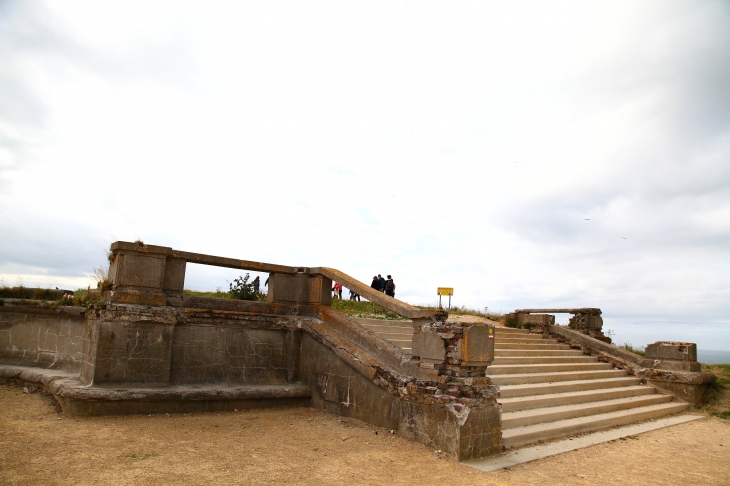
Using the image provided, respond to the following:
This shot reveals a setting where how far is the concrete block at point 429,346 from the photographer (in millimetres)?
6441

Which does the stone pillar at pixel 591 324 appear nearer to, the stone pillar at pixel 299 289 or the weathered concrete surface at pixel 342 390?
the stone pillar at pixel 299 289

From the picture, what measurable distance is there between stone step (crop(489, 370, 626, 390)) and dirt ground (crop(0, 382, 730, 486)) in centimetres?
188

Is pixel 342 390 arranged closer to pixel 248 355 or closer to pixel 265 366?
pixel 265 366

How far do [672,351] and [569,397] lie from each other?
4379 millimetres

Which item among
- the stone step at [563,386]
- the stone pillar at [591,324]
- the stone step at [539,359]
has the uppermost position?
the stone pillar at [591,324]

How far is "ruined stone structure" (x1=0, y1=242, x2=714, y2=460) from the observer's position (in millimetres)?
6309

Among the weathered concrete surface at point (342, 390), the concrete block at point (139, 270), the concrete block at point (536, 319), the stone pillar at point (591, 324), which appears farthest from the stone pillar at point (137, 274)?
the stone pillar at point (591, 324)

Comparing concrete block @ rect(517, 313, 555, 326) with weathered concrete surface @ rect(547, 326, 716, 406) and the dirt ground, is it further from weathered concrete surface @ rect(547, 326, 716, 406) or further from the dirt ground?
the dirt ground

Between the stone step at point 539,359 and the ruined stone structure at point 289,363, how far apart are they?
0.27 ft

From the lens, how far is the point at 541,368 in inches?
391

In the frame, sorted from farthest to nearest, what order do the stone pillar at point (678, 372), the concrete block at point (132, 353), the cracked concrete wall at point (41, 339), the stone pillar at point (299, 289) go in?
the stone pillar at point (678, 372) < the stone pillar at point (299, 289) < the cracked concrete wall at point (41, 339) < the concrete block at point (132, 353)

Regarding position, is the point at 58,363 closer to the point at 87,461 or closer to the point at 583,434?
the point at 87,461

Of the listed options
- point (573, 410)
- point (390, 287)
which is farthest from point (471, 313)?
point (573, 410)

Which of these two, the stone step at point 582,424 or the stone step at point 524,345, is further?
the stone step at point 524,345
